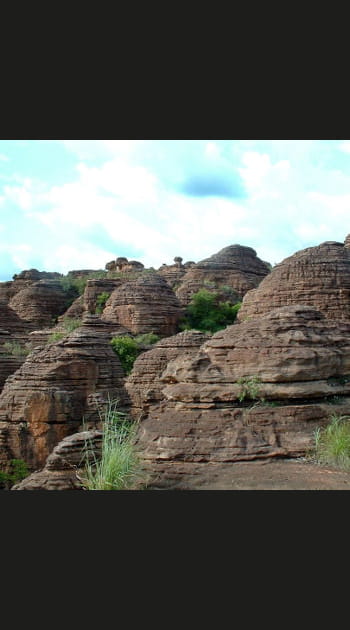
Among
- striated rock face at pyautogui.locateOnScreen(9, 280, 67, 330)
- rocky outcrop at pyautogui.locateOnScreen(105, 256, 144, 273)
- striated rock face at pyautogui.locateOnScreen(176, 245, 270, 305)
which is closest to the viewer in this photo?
striated rock face at pyautogui.locateOnScreen(176, 245, 270, 305)

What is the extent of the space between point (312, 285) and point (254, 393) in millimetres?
8376

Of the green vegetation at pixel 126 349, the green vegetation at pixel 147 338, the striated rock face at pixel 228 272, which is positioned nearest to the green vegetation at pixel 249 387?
the green vegetation at pixel 126 349

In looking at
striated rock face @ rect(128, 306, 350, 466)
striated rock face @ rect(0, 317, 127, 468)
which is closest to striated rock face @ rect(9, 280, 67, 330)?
striated rock face @ rect(0, 317, 127, 468)

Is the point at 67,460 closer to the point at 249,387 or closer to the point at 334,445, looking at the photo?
the point at 249,387

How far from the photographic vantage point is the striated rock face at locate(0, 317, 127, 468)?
14.8 metres

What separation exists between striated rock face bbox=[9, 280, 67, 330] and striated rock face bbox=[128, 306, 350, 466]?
2918cm

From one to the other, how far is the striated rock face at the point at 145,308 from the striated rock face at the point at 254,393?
62.5 ft

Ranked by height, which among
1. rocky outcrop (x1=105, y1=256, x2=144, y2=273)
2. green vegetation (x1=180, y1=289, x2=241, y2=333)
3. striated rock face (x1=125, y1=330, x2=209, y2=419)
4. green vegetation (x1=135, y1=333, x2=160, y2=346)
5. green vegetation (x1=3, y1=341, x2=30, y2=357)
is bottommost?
striated rock face (x1=125, y1=330, x2=209, y2=419)

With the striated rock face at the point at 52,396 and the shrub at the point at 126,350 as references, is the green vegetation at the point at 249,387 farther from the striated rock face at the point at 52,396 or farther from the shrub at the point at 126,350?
the shrub at the point at 126,350

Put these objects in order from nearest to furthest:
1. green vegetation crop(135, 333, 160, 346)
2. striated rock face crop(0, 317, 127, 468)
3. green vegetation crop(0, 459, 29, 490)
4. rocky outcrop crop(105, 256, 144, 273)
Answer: green vegetation crop(0, 459, 29, 490), striated rock face crop(0, 317, 127, 468), green vegetation crop(135, 333, 160, 346), rocky outcrop crop(105, 256, 144, 273)

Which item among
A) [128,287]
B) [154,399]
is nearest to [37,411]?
[154,399]

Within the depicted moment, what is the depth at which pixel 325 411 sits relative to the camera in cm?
837

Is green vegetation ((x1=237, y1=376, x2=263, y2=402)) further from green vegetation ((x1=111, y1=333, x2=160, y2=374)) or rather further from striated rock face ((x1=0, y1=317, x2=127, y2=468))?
green vegetation ((x1=111, y1=333, x2=160, y2=374))

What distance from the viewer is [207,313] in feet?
101
